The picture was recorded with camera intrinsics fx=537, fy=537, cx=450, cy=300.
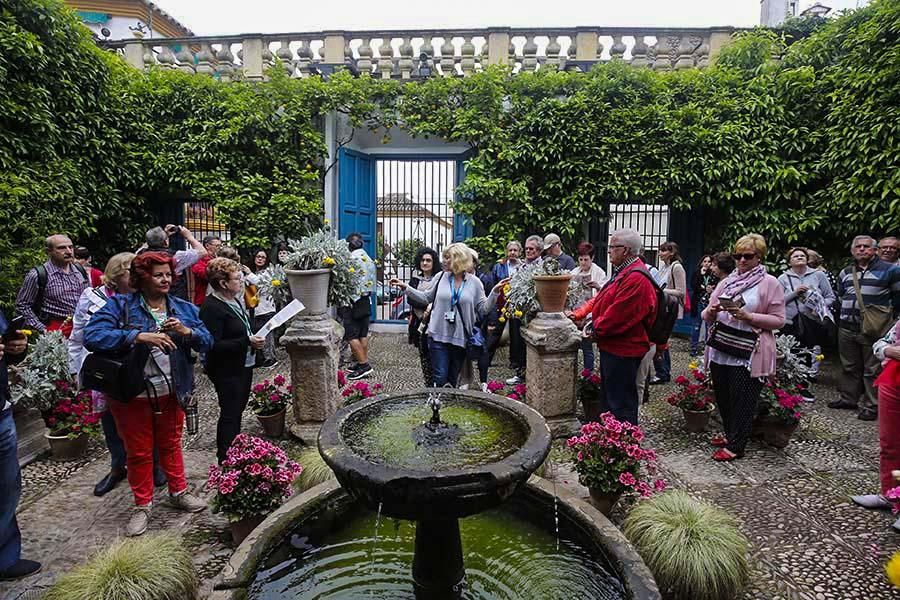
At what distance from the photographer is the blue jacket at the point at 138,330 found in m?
3.29

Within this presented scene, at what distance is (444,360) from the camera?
17.6ft

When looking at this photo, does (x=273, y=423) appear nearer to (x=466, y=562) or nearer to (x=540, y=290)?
(x=466, y=562)

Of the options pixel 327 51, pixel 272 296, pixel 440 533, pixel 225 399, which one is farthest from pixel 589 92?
pixel 440 533

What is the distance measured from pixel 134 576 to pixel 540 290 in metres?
3.98

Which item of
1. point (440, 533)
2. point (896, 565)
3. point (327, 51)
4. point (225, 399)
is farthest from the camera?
point (327, 51)

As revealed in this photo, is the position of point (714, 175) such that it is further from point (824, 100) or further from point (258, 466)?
point (258, 466)

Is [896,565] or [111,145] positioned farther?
[111,145]

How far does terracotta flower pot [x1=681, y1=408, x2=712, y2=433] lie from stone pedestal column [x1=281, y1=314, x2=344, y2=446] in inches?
139

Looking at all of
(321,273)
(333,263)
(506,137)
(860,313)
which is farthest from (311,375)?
(506,137)

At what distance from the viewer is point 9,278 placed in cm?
655

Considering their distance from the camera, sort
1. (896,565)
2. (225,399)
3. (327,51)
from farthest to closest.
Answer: (327,51)
(225,399)
(896,565)

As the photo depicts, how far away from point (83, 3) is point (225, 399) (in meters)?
21.9

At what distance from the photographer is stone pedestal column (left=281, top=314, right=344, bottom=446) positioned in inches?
202

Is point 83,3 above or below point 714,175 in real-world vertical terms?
above
